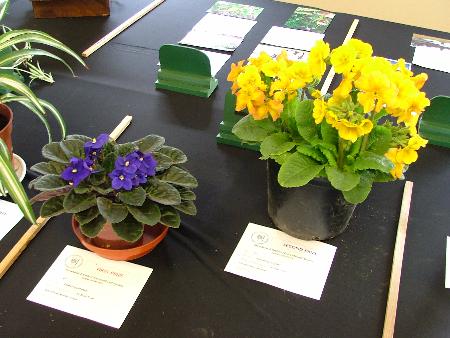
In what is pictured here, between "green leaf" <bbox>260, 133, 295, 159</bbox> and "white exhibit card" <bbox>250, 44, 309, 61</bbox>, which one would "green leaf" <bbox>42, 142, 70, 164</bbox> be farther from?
"white exhibit card" <bbox>250, 44, 309, 61</bbox>

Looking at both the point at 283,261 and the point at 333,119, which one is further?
the point at 283,261

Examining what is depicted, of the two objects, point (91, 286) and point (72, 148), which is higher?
point (72, 148)

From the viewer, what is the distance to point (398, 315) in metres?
0.93

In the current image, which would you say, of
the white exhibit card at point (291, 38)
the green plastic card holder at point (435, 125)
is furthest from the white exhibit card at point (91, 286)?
the white exhibit card at point (291, 38)

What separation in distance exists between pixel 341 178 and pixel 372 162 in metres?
0.06

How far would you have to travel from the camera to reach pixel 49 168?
0.99 metres

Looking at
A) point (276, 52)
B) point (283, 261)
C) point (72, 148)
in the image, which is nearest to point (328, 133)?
point (283, 261)

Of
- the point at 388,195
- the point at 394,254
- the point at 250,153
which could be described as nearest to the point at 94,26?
the point at 250,153

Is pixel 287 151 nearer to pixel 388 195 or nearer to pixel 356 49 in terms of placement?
pixel 356 49

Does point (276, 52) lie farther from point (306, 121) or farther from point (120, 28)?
point (306, 121)

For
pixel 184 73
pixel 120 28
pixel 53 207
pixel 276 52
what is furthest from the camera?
pixel 120 28

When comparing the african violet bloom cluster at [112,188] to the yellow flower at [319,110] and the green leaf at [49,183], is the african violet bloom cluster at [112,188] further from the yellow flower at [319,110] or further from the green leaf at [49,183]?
the yellow flower at [319,110]

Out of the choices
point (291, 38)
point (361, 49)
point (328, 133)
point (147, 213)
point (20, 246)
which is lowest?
point (291, 38)

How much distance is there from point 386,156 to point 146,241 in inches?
19.9
